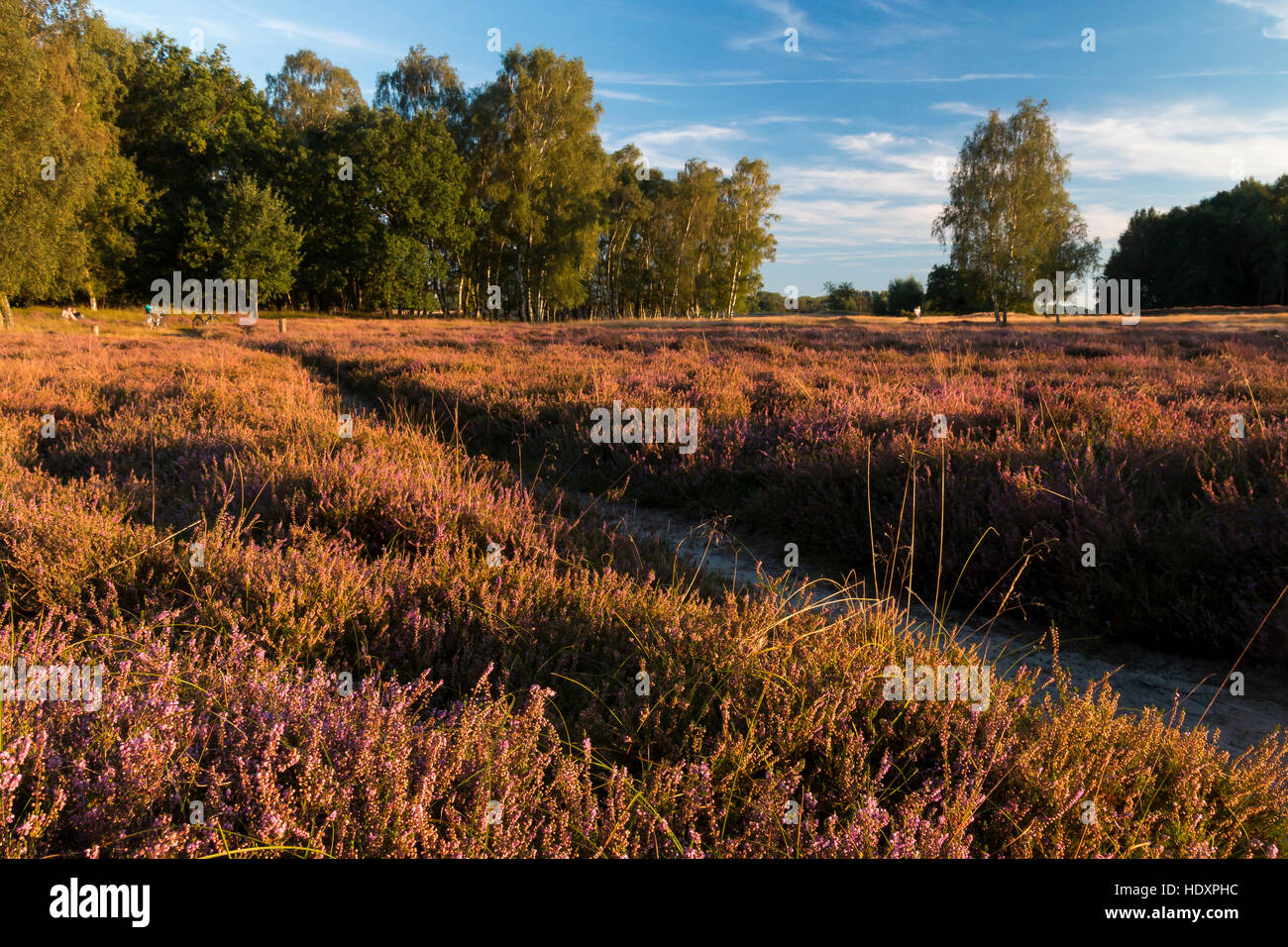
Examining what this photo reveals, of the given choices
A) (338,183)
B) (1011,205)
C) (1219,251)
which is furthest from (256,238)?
(1219,251)

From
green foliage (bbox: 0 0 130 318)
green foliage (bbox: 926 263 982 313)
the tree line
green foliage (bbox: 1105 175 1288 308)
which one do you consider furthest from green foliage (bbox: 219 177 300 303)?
green foliage (bbox: 1105 175 1288 308)

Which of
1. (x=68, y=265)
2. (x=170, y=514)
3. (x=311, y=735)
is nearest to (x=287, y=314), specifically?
(x=68, y=265)

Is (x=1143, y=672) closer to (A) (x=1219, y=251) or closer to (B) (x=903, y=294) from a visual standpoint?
(A) (x=1219, y=251)

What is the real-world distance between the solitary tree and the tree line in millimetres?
18804

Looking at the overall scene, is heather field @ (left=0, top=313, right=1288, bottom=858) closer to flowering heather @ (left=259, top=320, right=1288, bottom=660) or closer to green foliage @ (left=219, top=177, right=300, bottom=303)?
flowering heather @ (left=259, top=320, right=1288, bottom=660)

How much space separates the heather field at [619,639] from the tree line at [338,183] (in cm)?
3735

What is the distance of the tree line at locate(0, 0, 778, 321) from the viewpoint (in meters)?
37.4

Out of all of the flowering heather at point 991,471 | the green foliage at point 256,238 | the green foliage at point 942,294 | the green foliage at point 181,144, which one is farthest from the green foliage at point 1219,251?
the green foliage at point 181,144

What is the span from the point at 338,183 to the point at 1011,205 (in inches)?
1690

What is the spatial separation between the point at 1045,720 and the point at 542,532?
2.69 meters

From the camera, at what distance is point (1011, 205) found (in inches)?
1610

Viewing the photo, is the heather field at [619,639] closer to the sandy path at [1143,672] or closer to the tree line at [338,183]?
the sandy path at [1143,672]

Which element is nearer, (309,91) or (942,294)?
(309,91)
